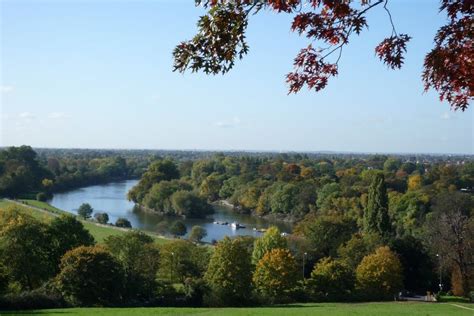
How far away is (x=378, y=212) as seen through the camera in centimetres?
3556

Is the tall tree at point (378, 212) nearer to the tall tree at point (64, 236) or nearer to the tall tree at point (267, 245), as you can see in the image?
the tall tree at point (267, 245)

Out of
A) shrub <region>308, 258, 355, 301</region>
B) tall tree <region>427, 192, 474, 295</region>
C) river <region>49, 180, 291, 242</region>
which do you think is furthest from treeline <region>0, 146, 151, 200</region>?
tall tree <region>427, 192, 474, 295</region>

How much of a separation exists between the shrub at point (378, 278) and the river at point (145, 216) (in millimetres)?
21169

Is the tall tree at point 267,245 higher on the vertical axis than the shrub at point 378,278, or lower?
higher

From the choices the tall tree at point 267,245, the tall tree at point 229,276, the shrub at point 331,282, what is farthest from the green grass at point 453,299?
the tall tree at point 229,276

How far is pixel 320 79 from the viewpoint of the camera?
15.1 ft

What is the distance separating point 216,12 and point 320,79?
48.9 inches

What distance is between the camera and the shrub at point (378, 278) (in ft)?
85.1

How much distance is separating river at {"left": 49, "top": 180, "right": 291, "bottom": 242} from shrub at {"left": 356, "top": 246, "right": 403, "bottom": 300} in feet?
69.5

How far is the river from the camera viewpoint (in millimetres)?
53031

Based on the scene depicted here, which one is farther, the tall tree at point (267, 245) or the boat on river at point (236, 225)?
the boat on river at point (236, 225)

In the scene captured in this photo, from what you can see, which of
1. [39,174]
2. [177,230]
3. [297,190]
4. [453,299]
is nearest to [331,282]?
[453,299]

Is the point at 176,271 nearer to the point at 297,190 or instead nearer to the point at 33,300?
the point at 33,300

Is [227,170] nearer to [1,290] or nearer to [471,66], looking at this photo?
[1,290]
